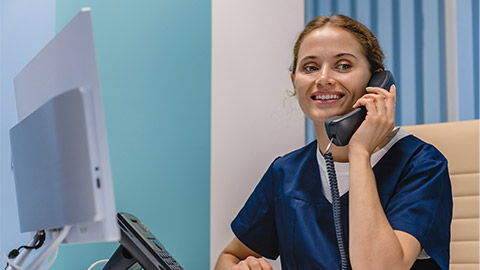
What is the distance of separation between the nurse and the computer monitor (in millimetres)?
560

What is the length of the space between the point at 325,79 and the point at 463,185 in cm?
57

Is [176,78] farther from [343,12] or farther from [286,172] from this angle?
[343,12]

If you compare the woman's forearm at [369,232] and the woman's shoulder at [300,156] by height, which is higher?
the woman's shoulder at [300,156]

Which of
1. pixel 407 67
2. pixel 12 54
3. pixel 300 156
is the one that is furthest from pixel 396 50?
pixel 12 54

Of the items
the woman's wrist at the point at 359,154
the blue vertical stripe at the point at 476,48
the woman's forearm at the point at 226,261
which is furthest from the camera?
the blue vertical stripe at the point at 476,48

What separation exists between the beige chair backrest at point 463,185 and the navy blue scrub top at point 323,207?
256mm

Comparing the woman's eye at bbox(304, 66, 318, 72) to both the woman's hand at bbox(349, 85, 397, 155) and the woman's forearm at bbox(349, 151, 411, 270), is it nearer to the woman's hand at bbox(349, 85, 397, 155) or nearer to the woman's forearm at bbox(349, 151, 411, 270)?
the woman's hand at bbox(349, 85, 397, 155)

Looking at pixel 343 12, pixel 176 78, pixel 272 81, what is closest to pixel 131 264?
pixel 176 78

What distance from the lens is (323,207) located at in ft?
4.37

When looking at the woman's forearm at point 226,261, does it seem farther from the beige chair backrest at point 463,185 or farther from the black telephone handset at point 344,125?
the beige chair backrest at point 463,185

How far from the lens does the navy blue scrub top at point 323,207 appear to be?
1.16 meters

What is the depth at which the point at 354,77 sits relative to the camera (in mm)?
1317

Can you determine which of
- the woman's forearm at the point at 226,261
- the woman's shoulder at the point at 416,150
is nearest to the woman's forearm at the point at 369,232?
the woman's shoulder at the point at 416,150

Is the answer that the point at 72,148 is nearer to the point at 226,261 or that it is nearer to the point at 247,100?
the point at 226,261
